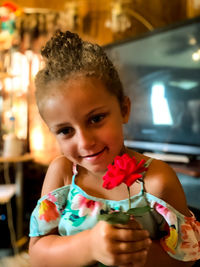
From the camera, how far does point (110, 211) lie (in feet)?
1.79

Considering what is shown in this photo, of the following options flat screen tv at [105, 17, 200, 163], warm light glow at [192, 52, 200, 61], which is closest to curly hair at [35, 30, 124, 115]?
flat screen tv at [105, 17, 200, 163]

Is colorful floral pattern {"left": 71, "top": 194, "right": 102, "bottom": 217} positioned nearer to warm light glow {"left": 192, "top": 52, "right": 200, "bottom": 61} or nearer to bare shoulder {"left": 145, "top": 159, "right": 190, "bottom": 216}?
bare shoulder {"left": 145, "top": 159, "right": 190, "bottom": 216}

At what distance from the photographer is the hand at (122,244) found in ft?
1.22

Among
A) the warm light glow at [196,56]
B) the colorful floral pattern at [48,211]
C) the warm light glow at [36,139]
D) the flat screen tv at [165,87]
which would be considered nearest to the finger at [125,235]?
the colorful floral pattern at [48,211]

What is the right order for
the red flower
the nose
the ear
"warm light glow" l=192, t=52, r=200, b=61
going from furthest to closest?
1. "warm light glow" l=192, t=52, r=200, b=61
2. the ear
3. the nose
4. the red flower

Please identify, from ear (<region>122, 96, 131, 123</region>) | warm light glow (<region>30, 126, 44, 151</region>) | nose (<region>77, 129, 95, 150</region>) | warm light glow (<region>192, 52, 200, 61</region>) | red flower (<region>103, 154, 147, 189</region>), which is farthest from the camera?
warm light glow (<region>30, 126, 44, 151</region>)

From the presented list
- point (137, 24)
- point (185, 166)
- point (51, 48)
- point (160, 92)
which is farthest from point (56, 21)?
point (51, 48)

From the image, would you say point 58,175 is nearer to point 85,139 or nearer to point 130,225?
point 85,139

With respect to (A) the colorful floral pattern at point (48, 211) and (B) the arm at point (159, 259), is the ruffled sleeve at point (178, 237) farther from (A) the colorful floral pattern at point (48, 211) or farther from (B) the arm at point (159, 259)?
(A) the colorful floral pattern at point (48, 211)

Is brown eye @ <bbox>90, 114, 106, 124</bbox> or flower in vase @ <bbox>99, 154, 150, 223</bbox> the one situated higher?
brown eye @ <bbox>90, 114, 106, 124</bbox>

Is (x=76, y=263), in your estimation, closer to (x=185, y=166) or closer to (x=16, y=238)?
(x=185, y=166)

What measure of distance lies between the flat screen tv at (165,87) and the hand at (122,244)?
0.92 meters

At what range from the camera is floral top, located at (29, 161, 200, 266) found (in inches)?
20.1

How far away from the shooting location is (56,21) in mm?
2443
